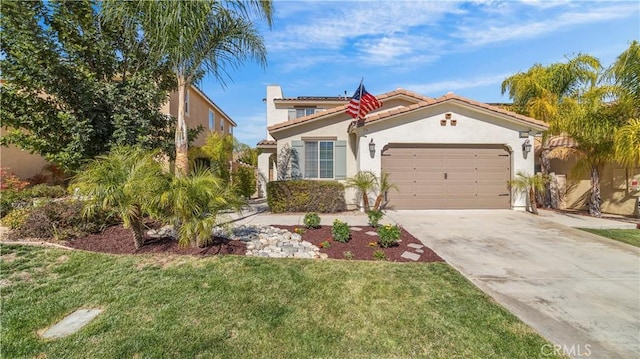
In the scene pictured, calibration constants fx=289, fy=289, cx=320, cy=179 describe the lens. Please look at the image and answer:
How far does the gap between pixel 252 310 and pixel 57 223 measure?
5.99 m

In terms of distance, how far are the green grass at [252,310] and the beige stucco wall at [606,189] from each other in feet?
33.7

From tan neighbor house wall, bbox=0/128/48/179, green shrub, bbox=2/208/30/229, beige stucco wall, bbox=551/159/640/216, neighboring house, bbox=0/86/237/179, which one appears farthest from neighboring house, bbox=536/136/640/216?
tan neighbor house wall, bbox=0/128/48/179

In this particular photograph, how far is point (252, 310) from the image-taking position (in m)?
3.55

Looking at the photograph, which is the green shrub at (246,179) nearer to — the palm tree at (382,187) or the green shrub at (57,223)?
the palm tree at (382,187)

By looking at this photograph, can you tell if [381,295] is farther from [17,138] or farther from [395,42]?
[17,138]

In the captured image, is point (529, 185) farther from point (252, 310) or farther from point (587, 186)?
point (252, 310)

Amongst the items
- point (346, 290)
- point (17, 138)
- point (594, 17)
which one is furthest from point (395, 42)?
point (17, 138)

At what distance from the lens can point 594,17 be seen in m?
8.00

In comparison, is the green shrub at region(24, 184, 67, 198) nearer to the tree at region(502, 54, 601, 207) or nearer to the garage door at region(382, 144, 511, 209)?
the garage door at region(382, 144, 511, 209)

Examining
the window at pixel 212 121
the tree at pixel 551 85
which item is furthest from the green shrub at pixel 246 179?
the tree at pixel 551 85

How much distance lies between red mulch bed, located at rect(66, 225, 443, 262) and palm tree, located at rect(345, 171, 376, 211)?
361 centimetres

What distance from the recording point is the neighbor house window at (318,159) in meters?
12.3

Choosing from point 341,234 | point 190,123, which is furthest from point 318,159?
point 190,123

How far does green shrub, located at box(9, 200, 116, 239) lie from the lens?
20.9ft
